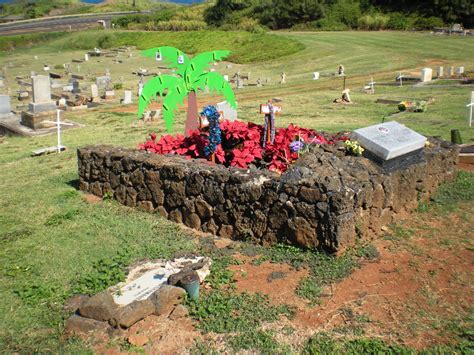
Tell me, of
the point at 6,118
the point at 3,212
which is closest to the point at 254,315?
the point at 3,212

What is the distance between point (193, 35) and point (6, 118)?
41.1 meters

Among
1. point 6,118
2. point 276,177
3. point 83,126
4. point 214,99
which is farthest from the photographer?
point 214,99

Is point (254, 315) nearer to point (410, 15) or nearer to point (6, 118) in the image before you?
point (6, 118)

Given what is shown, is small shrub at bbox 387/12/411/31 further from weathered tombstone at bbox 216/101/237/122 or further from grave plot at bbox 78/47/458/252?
grave plot at bbox 78/47/458/252

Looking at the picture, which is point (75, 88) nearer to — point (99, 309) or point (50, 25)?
point (99, 309)

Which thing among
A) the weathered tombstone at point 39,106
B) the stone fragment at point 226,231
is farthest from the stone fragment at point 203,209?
the weathered tombstone at point 39,106

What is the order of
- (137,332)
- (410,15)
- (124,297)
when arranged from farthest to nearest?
(410,15) → (124,297) → (137,332)

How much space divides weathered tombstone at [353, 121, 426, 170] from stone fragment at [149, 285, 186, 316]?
438 centimetres

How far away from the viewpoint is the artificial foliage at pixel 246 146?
9.78 m

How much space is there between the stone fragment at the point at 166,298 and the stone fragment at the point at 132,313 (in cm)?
7

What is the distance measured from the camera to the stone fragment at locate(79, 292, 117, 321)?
6240mm

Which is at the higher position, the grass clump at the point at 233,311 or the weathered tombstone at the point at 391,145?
the weathered tombstone at the point at 391,145

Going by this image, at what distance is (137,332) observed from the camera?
6133 millimetres

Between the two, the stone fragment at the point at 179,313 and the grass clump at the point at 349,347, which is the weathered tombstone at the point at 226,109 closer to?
the stone fragment at the point at 179,313
